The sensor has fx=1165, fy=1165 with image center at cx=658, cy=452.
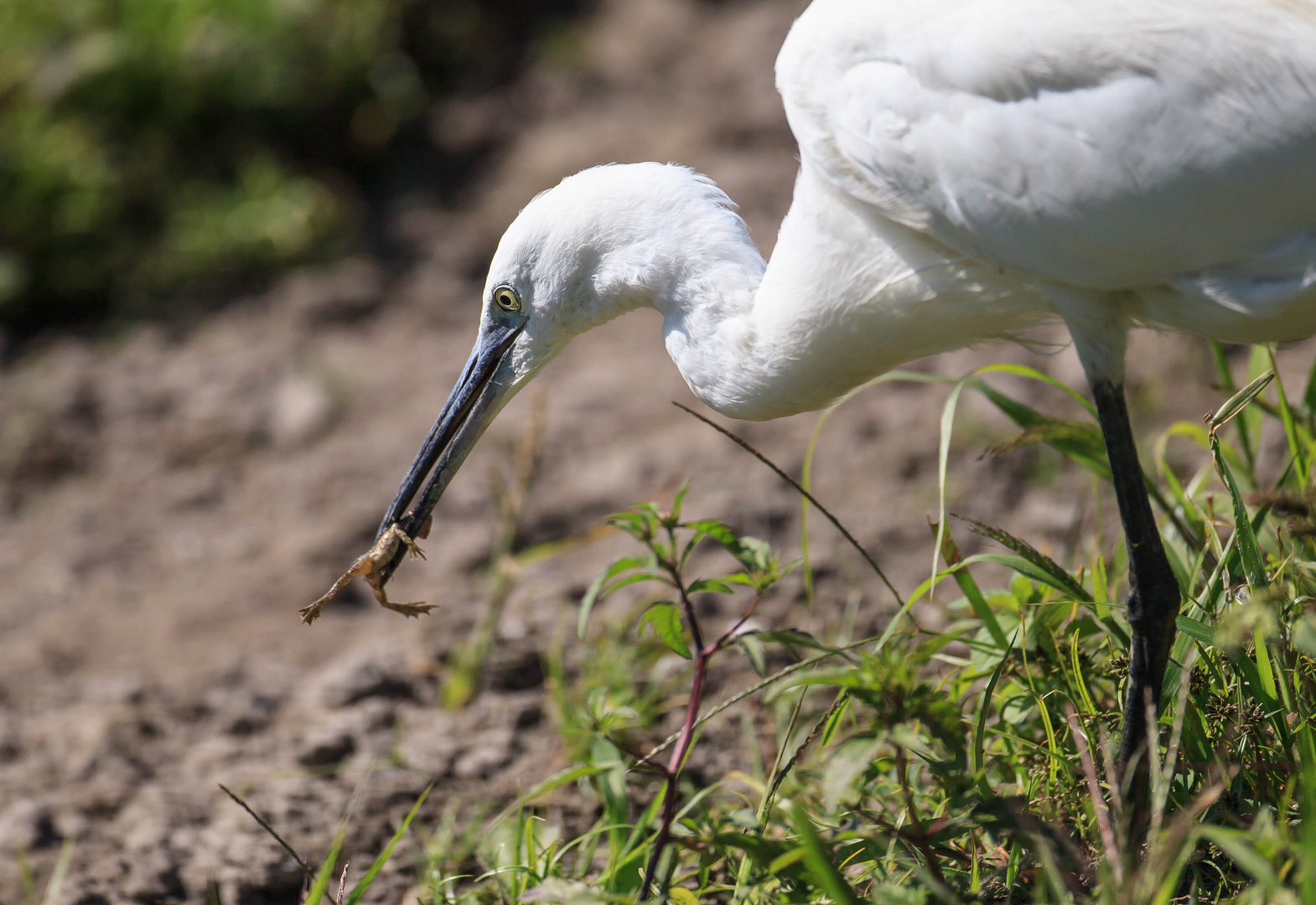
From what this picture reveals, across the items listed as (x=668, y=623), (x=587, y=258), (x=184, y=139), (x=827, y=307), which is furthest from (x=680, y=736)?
(x=184, y=139)

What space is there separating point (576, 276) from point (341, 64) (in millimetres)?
4410

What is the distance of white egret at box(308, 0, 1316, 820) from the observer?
1789 mm

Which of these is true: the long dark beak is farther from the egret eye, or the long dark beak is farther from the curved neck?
the curved neck

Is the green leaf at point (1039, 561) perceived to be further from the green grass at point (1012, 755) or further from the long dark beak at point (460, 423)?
the long dark beak at point (460, 423)

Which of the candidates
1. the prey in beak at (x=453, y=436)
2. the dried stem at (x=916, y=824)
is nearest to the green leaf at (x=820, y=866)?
the dried stem at (x=916, y=824)

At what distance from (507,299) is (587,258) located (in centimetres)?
21

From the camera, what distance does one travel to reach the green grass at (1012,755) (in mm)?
1591

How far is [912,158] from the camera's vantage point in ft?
6.08

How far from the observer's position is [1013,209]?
72.0 inches

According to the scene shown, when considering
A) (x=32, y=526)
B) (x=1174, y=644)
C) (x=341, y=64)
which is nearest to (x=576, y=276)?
(x=1174, y=644)

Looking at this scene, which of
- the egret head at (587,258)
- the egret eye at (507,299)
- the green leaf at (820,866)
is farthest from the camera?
the egret eye at (507,299)

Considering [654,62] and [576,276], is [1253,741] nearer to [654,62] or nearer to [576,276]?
[576,276]

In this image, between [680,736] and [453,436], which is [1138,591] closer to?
[680,736]

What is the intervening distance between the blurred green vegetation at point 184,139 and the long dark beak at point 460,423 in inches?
134
